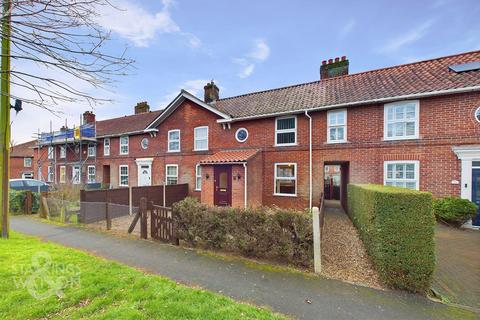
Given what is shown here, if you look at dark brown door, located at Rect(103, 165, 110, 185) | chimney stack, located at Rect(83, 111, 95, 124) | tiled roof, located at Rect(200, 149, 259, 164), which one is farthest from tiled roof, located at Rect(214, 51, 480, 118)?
chimney stack, located at Rect(83, 111, 95, 124)

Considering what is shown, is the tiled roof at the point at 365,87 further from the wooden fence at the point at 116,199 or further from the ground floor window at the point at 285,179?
the wooden fence at the point at 116,199

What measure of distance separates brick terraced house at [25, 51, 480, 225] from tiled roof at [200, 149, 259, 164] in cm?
7

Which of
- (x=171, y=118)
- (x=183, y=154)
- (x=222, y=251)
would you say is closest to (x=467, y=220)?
(x=222, y=251)

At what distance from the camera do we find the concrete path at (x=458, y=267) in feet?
13.2

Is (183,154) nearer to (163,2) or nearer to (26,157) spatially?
(163,2)

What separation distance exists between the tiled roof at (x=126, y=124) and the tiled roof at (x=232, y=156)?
28.8ft

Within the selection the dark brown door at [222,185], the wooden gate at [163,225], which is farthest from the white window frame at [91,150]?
the wooden gate at [163,225]

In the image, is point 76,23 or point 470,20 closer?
Result: point 76,23

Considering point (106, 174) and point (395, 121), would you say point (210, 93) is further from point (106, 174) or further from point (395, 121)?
point (106, 174)

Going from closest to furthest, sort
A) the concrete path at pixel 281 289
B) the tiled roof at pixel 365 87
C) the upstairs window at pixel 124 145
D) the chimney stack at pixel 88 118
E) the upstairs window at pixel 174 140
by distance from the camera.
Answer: the concrete path at pixel 281 289, the tiled roof at pixel 365 87, the upstairs window at pixel 174 140, the upstairs window at pixel 124 145, the chimney stack at pixel 88 118

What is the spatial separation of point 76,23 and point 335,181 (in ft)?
65.7

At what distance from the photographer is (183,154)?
1603 centimetres

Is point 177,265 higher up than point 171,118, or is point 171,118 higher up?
point 171,118

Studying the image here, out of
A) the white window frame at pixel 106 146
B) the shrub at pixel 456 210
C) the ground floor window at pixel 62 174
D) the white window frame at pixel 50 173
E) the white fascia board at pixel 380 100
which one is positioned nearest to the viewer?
the shrub at pixel 456 210
